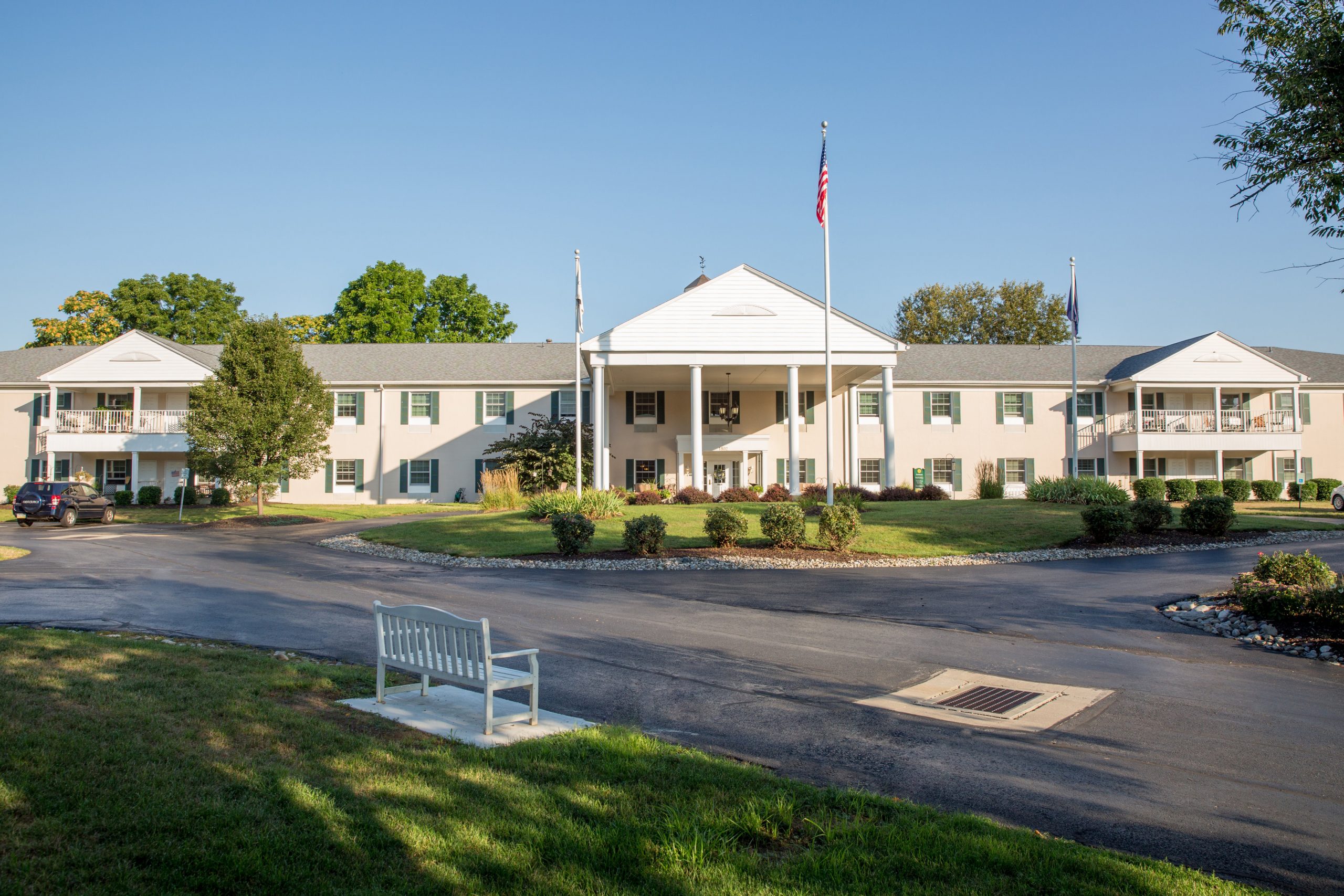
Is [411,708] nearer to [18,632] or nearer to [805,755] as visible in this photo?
[805,755]

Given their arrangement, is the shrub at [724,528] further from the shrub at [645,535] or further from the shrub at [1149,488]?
the shrub at [1149,488]

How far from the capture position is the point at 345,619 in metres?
10.2

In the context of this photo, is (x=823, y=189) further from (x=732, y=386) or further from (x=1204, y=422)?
(x=1204, y=422)

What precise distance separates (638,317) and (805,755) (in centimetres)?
2509

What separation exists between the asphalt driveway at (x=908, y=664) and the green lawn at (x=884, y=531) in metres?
2.60

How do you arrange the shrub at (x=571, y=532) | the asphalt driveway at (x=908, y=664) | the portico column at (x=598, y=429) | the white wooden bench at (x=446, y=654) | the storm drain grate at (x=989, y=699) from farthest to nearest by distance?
1. the portico column at (x=598, y=429)
2. the shrub at (x=571, y=532)
3. the storm drain grate at (x=989, y=699)
4. the white wooden bench at (x=446, y=654)
5. the asphalt driveway at (x=908, y=664)

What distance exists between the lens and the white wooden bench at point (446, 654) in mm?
5500

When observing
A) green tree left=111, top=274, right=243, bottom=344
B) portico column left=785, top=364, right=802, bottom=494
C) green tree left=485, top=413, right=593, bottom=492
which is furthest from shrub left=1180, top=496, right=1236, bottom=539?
green tree left=111, top=274, right=243, bottom=344

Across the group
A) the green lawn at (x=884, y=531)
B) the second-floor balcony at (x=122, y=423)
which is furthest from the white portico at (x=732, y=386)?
the second-floor balcony at (x=122, y=423)

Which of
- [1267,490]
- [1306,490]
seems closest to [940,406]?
[1267,490]

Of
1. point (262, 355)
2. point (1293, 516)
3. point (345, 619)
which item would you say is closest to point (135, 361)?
point (262, 355)

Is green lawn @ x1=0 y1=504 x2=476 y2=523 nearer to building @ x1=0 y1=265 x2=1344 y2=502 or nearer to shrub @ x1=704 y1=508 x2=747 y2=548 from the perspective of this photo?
building @ x1=0 y1=265 x2=1344 y2=502

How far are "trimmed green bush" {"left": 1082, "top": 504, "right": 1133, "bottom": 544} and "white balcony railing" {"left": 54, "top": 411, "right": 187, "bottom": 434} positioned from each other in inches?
1354

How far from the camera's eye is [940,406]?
37.2 metres
